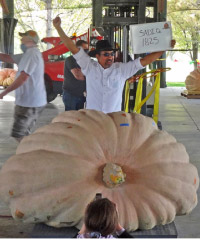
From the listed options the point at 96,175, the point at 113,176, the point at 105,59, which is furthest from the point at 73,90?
the point at 113,176

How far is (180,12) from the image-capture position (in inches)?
1093

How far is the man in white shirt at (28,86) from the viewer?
6379 mm

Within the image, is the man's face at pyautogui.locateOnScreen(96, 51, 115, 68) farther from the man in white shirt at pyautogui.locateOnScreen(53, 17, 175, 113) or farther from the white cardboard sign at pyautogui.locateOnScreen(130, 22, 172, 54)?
the white cardboard sign at pyautogui.locateOnScreen(130, 22, 172, 54)

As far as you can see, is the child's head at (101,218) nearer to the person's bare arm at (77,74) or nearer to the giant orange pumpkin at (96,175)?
the giant orange pumpkin at (96,175)

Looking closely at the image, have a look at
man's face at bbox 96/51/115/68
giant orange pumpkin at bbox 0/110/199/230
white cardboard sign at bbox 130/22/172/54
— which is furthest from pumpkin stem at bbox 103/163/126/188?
white cardboard sign at bbox 130/22/172/54

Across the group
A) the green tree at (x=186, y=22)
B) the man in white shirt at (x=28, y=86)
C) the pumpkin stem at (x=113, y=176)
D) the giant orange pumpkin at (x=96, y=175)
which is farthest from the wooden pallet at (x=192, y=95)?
the pumpkin stem at (x=113, y=176)

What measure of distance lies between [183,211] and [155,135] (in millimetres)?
596

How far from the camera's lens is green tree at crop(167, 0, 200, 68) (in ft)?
88.0

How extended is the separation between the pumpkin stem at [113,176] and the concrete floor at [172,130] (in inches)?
44.1

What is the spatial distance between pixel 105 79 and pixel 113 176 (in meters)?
2.33

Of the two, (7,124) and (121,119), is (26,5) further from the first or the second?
(121,119)

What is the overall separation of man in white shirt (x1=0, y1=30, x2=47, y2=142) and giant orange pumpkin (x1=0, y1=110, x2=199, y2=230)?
8.20 feet

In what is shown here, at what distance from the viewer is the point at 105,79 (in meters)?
5.79

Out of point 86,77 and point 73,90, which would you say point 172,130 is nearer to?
point 73,90
